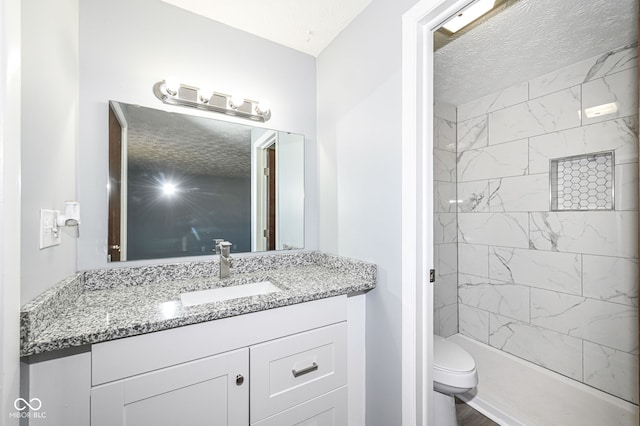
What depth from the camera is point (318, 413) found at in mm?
1195

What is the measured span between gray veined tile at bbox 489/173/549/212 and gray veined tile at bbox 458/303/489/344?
95 cm

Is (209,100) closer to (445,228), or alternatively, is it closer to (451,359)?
(451,359)

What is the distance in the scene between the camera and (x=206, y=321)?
95 cm

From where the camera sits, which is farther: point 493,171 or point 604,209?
point 493,171

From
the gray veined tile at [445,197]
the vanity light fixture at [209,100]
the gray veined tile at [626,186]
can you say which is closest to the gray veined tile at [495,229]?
the gray veined tile at [445,197]

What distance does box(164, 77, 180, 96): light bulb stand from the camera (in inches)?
53.1

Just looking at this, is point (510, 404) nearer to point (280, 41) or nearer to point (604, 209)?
point (604, 209)

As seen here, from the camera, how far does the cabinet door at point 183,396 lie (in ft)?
2.71

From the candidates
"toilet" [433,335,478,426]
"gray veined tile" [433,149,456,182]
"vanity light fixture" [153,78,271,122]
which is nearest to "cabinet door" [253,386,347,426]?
"toilet" [433,335,478,426]

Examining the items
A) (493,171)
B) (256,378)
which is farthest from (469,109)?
(256,378)

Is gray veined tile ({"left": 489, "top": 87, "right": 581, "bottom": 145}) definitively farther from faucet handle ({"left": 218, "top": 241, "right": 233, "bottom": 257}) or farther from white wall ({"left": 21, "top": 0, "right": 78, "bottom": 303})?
white wall ({"left": 21, "top": 0, "right": 78, "bottom": 303})

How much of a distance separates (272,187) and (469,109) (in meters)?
2.08

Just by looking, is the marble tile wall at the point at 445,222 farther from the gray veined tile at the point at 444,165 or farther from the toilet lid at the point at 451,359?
the toilet lid at the point at 451,359

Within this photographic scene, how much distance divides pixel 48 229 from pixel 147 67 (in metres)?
0.94
